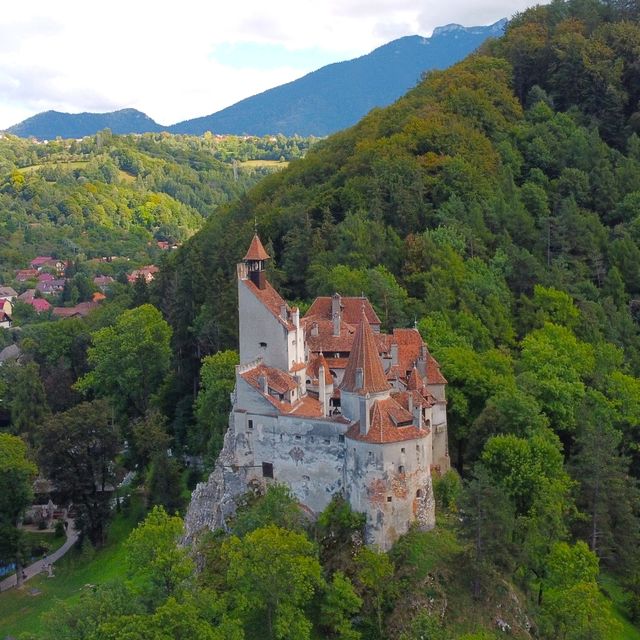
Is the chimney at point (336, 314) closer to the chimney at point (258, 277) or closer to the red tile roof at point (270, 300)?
the red tile roof at point (270, 300)

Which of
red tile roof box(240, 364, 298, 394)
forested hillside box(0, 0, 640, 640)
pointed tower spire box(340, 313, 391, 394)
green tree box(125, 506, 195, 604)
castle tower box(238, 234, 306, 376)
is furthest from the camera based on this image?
castle tower box(238, 234, 306, 376)

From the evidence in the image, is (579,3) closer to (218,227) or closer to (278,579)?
(218,227)

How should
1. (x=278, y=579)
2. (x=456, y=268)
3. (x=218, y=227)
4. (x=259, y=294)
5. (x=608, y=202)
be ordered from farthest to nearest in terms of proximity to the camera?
(x=218, y=227) < (x=608, y=202) < (x=456, y=268) < (x=259, y=294) < (x=278, y=579)

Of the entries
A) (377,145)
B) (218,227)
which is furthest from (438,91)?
(218,227)

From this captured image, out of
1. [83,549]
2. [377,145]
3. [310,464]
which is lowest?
[83,549]

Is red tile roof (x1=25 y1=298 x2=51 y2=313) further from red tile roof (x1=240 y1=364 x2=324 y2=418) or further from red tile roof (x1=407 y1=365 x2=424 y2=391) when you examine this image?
red tile roof (x1=407 y1=365 x2=424 y2=391)

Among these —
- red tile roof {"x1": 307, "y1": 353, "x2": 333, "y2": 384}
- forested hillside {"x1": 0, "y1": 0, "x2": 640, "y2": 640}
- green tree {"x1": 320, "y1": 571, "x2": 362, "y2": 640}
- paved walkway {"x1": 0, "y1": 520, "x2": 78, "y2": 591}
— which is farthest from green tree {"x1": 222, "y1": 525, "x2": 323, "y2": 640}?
paved walkway {"x1": 0, "y1": 520, "x2": 78, "y2": 591}

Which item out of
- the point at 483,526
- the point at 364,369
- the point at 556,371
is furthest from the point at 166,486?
the point at 556,371

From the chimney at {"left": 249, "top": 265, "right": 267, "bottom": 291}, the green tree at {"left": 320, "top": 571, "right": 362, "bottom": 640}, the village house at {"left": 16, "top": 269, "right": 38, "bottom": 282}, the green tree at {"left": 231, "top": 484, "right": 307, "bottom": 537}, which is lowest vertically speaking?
the green tree at {"left": 320, "top": 571, "right": 362, "bottom": 640}

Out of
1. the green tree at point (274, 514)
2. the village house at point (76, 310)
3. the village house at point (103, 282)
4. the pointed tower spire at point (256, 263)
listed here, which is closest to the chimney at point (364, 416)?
the green tree at point (274, 514)
